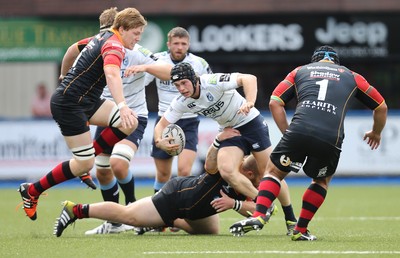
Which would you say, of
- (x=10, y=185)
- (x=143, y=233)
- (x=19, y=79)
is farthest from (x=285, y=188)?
(x=19, y=79)

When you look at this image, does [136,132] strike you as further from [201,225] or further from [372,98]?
[372,98]

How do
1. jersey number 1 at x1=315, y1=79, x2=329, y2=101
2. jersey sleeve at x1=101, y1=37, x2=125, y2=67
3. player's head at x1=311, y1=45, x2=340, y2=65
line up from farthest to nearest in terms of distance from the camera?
jersey sleeve at x1=101, y1=37, x2=125, y2=67, player's head at x1=311, y1=45, x2=340, y2=65, jersey number 1 at x1=315, y1=79, x2=329, y2=101

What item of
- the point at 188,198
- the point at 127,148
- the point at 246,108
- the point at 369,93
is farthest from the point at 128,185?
the point at 369,93

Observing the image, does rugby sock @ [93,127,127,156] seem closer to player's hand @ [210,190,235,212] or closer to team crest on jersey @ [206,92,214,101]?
team crest on jersey @ [206,92,214,101]

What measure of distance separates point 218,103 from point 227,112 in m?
0.17

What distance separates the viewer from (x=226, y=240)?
9430mm

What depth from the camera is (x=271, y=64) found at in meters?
23.0

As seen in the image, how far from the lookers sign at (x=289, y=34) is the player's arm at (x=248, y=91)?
41.4ft

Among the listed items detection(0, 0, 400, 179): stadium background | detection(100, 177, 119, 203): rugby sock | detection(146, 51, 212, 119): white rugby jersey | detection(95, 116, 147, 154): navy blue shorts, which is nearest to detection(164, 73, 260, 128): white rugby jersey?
detection(95, 116, 147, 154): navy blue shorts

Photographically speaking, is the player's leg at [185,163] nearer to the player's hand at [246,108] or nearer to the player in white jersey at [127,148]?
the player in white jersey at [127,148]

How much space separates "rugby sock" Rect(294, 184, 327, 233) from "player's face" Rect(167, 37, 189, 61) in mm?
3586

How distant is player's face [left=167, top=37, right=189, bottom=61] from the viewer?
12.3m

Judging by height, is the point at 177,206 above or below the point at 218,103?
below

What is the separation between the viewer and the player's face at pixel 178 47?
12.3 meters
